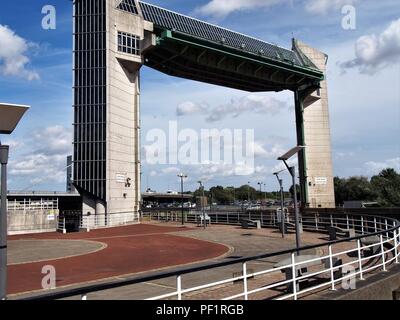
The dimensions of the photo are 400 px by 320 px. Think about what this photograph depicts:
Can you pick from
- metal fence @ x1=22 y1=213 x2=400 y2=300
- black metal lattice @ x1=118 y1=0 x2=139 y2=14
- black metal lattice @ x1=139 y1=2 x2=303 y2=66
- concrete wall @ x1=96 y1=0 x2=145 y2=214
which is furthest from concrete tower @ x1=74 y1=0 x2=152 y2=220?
metal fence @ x1=22 y1=213 x2=400 y2=300

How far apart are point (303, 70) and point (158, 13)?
80.8 ft

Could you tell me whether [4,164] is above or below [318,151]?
below

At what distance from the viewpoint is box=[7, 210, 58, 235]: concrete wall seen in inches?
1535

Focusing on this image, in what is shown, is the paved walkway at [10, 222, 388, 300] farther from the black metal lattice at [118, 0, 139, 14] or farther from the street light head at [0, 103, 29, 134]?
the black metal lattice at [118, 0, 139, 14]

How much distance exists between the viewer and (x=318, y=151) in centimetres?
7044

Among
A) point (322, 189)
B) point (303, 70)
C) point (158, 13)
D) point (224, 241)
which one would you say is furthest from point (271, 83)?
point (224, 241)

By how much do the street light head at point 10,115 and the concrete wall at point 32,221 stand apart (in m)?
35.5

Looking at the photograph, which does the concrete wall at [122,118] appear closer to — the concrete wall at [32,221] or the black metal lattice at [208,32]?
the black metal lattice at [208,32]

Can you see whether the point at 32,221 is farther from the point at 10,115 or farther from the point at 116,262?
the point at 10,115

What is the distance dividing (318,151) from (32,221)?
1806 inches

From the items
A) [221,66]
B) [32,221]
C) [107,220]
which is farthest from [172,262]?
[221,66]

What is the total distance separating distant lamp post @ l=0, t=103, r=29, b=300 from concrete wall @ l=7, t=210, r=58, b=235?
35426 mm

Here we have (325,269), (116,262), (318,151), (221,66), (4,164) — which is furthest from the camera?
(318,151)
